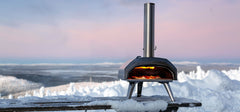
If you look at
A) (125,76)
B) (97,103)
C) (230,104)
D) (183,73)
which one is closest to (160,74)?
(125,76)

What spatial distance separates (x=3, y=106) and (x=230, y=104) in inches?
174

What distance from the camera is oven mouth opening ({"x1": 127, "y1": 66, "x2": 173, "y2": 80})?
173 inches

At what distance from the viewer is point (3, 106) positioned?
149 inches

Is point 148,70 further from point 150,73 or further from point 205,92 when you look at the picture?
point 205,92

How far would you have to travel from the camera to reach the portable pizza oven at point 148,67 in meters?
4.16

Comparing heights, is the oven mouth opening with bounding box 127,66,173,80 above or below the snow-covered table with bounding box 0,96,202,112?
above

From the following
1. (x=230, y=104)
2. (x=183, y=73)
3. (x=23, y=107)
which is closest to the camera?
(x=23, y=107)

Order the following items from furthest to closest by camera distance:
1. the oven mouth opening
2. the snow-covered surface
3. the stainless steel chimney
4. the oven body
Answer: the snow-covered surface < the stainless steel chimney < the oven mouth opening < the oven body

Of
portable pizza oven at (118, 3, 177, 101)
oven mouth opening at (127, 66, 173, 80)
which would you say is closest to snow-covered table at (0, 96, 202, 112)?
portable pizza oven at (118, 3, 177, 101)

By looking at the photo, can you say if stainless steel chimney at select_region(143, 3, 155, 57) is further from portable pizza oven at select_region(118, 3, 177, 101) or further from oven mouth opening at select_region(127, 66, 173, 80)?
oven mouth opening at select_region(127, 66, 173, 80)

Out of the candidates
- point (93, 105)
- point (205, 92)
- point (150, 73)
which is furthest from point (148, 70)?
point (205, 92)

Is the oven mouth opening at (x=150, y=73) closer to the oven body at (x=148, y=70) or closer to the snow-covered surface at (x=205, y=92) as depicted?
the oven body at (x=148, y=70)

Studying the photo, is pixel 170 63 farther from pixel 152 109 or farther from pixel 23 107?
pixel 23 107

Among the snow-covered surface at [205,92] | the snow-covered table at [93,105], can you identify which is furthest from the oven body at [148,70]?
the snow-covered surface at [205,92]
